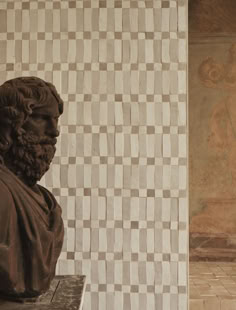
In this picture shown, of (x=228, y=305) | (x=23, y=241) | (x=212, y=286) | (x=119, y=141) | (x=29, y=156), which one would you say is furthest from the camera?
(x=212, y=286)

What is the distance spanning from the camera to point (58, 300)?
1.63m

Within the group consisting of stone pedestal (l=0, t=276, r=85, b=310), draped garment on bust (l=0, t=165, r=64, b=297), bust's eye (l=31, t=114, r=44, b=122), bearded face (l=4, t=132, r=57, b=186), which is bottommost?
stone pedestal (l=0, t=276, r=85, b=310)

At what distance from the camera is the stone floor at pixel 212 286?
326cm

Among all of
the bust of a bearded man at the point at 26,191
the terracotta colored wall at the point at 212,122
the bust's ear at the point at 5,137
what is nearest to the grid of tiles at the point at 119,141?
the bust of a bearded man at the point at 26,191

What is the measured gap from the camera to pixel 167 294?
266 centimetres

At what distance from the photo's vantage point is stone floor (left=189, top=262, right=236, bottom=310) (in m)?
3.26

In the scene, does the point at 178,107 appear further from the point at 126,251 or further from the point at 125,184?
the point at 126,251

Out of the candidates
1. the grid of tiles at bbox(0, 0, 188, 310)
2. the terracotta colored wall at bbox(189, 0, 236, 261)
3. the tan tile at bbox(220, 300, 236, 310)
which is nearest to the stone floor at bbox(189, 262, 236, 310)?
the tan tile at bbox(220, 300, 236, 310)

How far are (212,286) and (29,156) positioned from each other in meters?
2.62

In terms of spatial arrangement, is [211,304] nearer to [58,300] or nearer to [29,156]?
[58,300]

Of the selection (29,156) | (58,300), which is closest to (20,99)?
(29,156)

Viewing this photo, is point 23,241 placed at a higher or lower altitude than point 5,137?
lower

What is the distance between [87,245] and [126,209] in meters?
0.33

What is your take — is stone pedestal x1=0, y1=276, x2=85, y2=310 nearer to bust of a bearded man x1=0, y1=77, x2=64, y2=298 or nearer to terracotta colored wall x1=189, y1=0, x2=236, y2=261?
bust of a bearded man x1=0, y1=77, x2=64, y2=298
